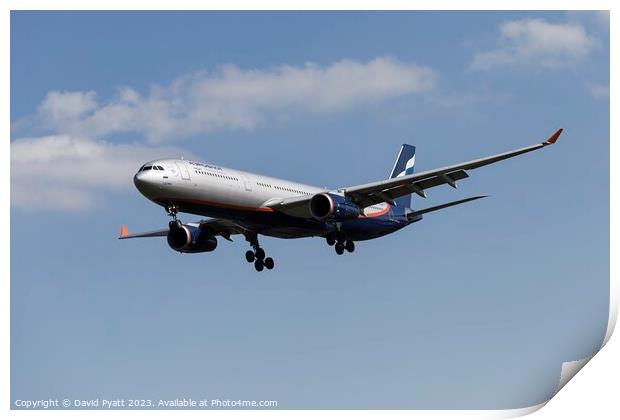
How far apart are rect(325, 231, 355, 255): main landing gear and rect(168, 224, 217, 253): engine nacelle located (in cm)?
592

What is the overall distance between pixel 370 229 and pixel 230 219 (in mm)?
9007

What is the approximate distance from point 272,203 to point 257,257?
17.0 ft

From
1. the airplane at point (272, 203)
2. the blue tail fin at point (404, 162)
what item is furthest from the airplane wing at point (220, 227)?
the blue tail fin at point (404, 162)

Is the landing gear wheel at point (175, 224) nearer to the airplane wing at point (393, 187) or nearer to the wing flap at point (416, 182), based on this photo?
the airplane wing at point (393, 187)

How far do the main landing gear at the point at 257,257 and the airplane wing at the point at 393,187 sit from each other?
4.34m

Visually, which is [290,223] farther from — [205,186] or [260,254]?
[205,186]

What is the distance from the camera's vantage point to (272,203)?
5419 centimetres

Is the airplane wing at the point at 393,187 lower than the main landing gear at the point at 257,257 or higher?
higher

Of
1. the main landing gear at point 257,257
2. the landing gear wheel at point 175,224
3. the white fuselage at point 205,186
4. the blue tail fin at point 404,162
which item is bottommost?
the main landing gear at point 257,257

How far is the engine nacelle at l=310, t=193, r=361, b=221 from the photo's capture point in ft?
176

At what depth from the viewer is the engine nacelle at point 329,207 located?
53750 mm

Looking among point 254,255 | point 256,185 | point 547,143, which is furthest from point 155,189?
point 547,143

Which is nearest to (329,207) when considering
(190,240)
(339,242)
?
(339,242)
